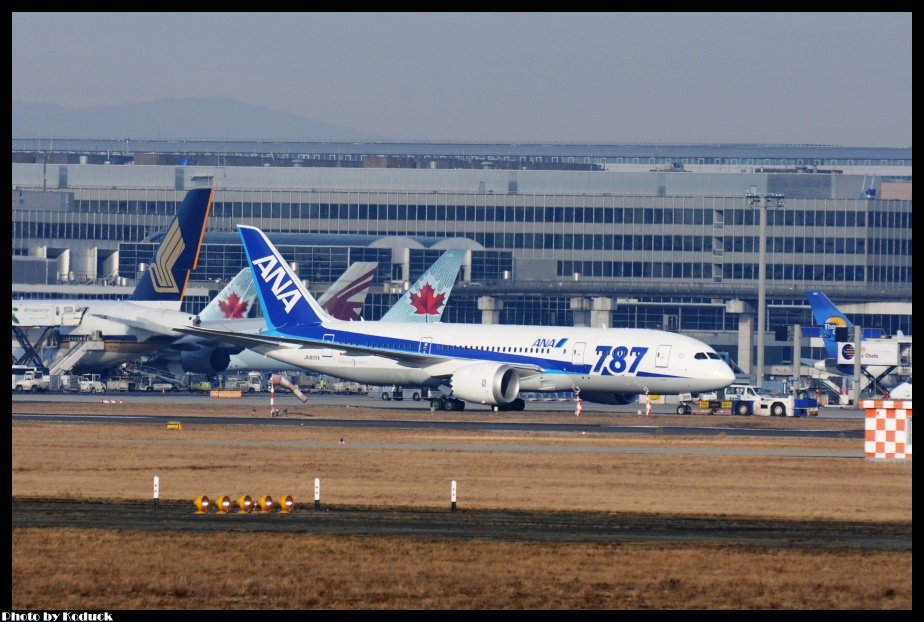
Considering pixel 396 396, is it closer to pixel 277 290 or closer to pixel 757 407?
pixel 277 290

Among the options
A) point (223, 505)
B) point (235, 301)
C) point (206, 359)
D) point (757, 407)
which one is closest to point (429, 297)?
point (235, 301)

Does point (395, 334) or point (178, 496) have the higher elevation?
point (395, 334)

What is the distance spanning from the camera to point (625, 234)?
599 ft

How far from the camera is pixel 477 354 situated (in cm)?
7962

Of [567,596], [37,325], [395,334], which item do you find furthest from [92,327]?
[567,596]

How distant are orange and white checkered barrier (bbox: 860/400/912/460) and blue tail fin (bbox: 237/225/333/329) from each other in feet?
131

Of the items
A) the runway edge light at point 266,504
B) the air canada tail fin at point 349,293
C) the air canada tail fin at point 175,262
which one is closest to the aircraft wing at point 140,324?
the air canada tail fin at point 175,262

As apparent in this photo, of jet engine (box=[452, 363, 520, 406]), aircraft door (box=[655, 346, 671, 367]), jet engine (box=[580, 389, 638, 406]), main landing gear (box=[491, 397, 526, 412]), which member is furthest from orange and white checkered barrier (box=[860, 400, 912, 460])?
main landing gear (box=[491, 397, 526, 412])

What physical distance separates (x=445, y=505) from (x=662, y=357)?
40288 mm

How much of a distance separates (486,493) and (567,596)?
15.0 m

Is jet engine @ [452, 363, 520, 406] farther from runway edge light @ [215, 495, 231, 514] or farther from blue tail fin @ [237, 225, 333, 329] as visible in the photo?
runway edge light @ [215, 495, 231, 514]

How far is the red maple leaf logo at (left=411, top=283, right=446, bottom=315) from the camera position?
114 meters

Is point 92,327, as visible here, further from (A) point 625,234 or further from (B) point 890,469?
(A) point 625,234

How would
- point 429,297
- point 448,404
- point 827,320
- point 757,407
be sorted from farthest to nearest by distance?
point 827,320 → point 429,297 → point 757,407 → point 448,404
